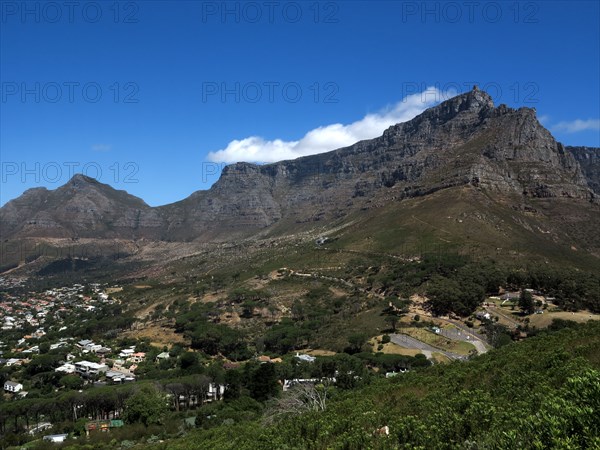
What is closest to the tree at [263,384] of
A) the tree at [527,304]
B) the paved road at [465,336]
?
the paved road at [465,336]

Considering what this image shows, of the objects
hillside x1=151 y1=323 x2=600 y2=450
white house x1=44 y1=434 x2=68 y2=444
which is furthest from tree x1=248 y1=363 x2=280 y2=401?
hillside x1=151 y1=323 x2=600 y2=450

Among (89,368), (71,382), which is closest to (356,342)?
(71,382)

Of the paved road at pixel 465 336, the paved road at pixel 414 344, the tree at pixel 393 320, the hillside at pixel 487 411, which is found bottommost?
the paved road at pixel 414 344

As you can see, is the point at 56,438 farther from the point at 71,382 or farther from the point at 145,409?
the point at 71,382

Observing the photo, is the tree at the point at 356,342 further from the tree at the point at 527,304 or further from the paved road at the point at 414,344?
the tree at the point at 527,304

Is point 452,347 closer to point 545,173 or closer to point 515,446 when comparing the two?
point 515,446

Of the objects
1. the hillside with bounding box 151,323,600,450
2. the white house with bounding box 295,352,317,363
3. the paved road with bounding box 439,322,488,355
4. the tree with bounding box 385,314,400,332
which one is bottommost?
the white house with bounding box 295,352,317,363

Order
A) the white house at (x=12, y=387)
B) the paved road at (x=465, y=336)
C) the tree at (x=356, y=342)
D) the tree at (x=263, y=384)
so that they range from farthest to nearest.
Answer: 1. the tree at (x=356, y=342)
2. the white house at (x=12, y=387)
3. the paved road at (x=465, y=336)
4. the tree at (x=263, y=384)

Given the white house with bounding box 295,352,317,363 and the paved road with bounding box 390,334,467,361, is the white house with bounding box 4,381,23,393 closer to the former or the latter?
the white house with bounding box 295,352,317,363

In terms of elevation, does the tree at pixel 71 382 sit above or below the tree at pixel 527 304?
below

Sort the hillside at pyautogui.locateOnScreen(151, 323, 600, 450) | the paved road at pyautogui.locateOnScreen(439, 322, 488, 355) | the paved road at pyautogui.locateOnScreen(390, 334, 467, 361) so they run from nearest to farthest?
the hillside at pyautogui.locateOnScreen(151, 323, 600, 450), the paved road at pyautogui.locateOnScreen(390, 334, 467, 361), the paved road at pyautogui.locateOnScreen(439, 322, 488, 355)
